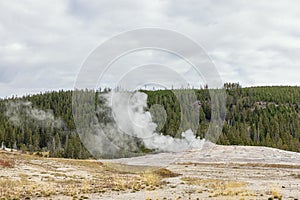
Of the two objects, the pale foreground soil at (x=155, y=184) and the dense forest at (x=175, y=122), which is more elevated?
the dense forest at (x=175, y=122)

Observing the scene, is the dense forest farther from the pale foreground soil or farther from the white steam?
the pale foreground soil

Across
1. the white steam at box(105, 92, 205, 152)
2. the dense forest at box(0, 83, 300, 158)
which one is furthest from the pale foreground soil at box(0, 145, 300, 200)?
the dense forest at box(0, 83, 300, 158)

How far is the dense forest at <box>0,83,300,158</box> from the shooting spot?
394ft

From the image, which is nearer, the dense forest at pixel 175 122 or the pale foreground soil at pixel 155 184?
the pale foreground soil at pixel 155 184

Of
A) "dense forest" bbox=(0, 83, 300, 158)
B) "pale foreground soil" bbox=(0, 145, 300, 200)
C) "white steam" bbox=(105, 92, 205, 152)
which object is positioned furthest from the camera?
"dense forest" bbox=(0, 83, 300, 158)

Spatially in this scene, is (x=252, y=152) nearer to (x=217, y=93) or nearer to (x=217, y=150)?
(x=217, y=150)

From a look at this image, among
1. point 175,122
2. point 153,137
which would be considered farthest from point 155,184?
point 175,122

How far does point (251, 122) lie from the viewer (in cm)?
15300

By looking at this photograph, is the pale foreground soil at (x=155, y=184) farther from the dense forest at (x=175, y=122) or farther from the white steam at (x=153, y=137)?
the dense forest at (x=175, y=122)

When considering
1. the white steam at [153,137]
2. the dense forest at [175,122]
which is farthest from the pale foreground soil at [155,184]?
the dense forest at [175,122]

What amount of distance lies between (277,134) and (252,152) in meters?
59.9

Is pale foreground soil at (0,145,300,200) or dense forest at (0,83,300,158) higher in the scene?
dense forest at (0,83,300,158)

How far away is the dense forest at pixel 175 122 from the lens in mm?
120081

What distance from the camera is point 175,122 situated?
4998 inches
